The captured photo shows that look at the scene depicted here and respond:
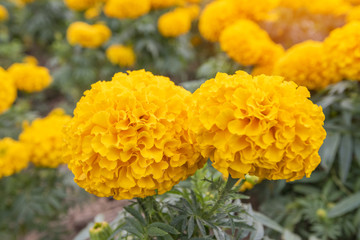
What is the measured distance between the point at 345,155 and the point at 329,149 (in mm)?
127

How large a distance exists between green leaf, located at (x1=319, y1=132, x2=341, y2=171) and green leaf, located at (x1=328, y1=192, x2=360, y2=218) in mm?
230

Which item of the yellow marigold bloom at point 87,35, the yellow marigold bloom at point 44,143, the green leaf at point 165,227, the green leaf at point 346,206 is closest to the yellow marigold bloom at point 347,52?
the green leaf at point 346,206

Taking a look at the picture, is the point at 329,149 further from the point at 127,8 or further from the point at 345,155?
the point at 127,8

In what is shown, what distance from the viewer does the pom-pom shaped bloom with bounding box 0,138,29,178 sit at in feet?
7.09

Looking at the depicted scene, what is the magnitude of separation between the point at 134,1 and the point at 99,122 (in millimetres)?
2793

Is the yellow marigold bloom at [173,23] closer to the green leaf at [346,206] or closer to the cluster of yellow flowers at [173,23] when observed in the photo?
the cluster of yellow flowers at [173,23]

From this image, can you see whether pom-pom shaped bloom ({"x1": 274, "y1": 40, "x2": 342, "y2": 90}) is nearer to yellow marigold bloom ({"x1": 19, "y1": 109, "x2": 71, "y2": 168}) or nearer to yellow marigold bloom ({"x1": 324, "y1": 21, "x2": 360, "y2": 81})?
yellow marigold bloom ({"x1": 324, "y1": 21, "x2": 360, "y2": 81})

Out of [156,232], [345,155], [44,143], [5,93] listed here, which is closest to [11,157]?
[44,143]

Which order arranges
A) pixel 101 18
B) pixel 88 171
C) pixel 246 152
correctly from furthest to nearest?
1. pixel 101 18
2. pixel 88 171
3. pixel 246 152

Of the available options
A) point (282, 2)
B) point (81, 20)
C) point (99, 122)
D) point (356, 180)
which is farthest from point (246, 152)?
point (81, 20)

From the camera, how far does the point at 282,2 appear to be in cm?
314

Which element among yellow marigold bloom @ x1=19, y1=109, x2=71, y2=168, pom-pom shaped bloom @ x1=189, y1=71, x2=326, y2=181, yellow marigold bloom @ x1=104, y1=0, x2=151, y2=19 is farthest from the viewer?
yellow marigold bloom @ x1=104, y1=0, x2=151, y2=19

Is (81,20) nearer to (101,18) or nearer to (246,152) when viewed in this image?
(101,18)

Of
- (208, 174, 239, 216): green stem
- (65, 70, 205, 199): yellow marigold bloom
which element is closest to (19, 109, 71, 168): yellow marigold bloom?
(65, 70, 205, 199): yellow marigold bloom
